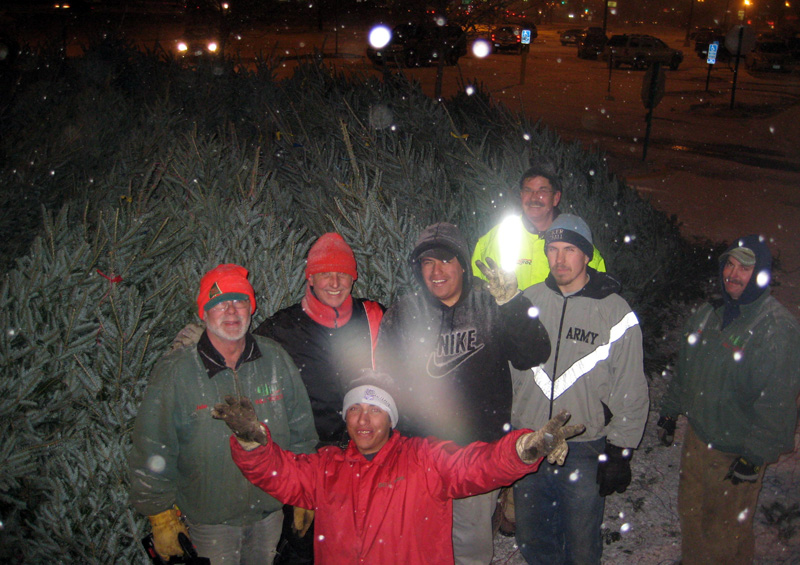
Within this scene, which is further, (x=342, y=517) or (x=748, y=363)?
Result: (x=748, y=363)

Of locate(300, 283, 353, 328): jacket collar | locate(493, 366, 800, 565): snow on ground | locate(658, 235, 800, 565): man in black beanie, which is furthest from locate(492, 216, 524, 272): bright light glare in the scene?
locate(493, 366, 800, 565): snow on ground

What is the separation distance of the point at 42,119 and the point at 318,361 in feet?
24.4

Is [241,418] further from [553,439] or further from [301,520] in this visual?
[553,439]

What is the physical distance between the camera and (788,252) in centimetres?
935

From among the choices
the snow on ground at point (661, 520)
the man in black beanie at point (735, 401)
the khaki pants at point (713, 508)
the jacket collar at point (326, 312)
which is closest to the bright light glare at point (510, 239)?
the man in black beanie at point (735, 401)

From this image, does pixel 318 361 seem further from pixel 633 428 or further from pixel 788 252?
pixel 788 252

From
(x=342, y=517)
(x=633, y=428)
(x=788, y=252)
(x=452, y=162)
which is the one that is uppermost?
(x=452, y=162)

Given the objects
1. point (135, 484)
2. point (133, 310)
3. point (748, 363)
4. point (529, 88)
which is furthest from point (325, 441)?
point (529, 88)

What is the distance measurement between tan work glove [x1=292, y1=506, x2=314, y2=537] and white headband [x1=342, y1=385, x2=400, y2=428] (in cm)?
61

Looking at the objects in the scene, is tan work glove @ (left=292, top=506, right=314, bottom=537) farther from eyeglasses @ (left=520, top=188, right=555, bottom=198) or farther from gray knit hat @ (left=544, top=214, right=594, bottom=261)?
eyeglasses @ (left=520, top=188, right=555, bottom=198)

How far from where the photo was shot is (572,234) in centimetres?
310

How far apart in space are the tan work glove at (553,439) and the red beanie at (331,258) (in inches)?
55.5

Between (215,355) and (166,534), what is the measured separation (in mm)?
837

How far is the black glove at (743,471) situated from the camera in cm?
308
